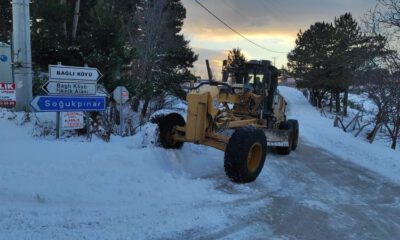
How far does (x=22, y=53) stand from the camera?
11531 mm

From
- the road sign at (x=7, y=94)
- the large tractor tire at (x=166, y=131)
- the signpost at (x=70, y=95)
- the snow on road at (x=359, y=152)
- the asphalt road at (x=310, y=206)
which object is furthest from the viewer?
the road sign at (x=7, y=94)

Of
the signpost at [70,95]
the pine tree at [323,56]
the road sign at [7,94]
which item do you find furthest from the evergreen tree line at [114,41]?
the pine tree at [323,56]

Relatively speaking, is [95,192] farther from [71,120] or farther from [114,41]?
[114,41]

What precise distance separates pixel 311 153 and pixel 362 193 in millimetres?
5879

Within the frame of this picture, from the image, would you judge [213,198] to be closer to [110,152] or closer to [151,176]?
[151,176]

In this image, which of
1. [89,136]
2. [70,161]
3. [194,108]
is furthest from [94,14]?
[70,161]

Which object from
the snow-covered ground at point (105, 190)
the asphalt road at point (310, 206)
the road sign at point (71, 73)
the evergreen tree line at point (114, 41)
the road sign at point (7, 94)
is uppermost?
the evergreen tree line at point (114, 41)

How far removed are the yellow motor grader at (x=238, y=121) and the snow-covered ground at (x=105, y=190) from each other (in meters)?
0.54

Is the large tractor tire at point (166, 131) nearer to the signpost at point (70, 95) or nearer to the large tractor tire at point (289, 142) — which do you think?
the signpost at point (70, 95)

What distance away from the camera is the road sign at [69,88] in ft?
31.1

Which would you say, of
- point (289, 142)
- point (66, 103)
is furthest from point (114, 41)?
point (289, 142)

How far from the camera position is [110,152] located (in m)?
8.59

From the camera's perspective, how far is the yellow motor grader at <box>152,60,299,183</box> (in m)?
8.94

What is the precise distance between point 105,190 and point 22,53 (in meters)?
6.09
